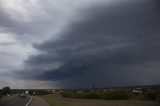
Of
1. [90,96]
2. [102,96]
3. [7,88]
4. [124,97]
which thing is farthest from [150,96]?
[7,88]

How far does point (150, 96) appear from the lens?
7438 cm

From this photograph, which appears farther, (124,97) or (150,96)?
(124,97)

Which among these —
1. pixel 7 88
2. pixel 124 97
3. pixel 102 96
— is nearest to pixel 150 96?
pixel 124 97

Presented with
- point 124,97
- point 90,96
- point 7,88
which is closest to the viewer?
point 124,97

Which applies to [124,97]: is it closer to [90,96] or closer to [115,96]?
Result: [115,96]

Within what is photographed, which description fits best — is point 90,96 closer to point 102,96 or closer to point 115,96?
point 102,96

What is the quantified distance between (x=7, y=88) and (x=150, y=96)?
12734cm

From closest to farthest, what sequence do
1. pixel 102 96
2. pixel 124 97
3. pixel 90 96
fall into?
1. pixel 124 97
2. pixel 102 96
3. pixel 90 96

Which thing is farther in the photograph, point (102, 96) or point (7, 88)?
point (7, 88)

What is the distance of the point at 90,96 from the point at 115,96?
1348 cm

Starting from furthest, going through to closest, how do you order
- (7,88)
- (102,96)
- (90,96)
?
(7,88) < (90,96) < (102,96)

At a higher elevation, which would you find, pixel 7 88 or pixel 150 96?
pixel 7 88

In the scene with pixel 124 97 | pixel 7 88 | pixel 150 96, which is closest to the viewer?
pixel 150 96

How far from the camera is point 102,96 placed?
90.4 metres
